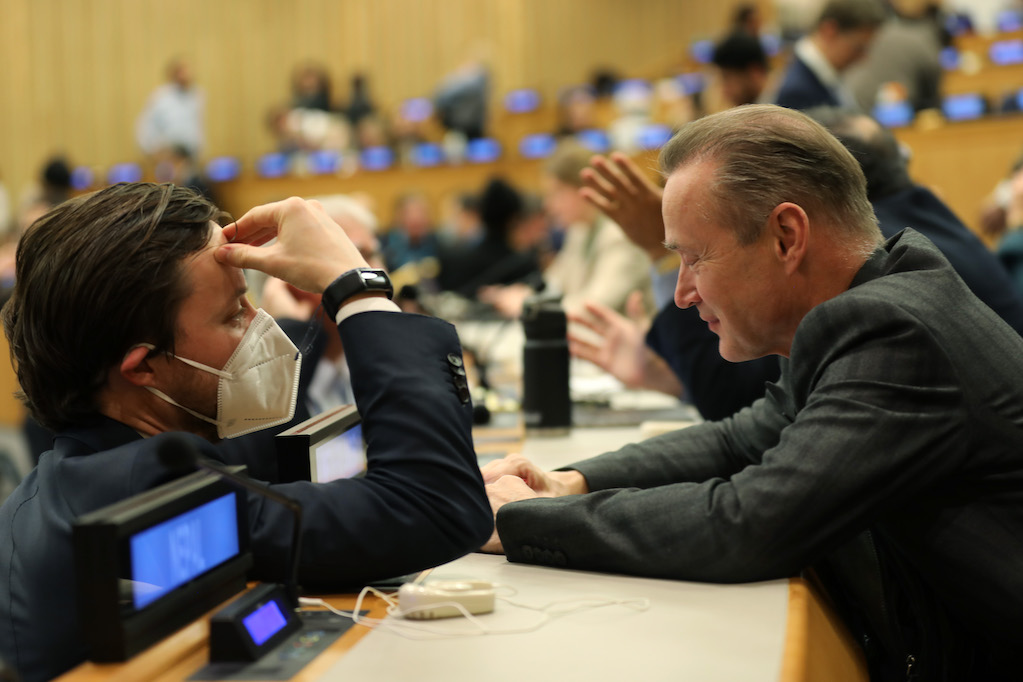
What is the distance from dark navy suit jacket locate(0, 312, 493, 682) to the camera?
1018 mm

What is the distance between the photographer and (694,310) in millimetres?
2102

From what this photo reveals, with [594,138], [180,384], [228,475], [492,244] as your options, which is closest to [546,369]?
[180,384]

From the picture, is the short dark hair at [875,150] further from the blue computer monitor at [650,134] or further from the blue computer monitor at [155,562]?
the blue computer monitor at [650,134]

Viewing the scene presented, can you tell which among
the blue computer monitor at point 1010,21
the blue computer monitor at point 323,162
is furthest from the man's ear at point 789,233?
the blue computer monitor at point 1010,21

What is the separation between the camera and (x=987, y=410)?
1.18m

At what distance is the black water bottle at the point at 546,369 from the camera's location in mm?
2268

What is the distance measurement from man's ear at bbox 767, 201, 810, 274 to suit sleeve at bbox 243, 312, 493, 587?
463 mm

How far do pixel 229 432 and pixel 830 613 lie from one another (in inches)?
31.7

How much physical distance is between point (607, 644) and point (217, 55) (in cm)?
1284

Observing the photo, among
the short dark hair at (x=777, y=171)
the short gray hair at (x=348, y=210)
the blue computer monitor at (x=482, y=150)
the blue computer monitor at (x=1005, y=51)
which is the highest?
the blue computer monitor at (x=1005, y=51)

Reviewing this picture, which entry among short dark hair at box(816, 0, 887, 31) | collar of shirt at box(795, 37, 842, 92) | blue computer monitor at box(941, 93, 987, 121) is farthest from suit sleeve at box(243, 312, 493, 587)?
blue computer monitor at box(941, 93, 987, 121)

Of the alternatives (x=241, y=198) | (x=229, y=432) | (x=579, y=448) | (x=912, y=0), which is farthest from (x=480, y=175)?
(x=229, y=432)

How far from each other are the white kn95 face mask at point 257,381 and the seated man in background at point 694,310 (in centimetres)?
93

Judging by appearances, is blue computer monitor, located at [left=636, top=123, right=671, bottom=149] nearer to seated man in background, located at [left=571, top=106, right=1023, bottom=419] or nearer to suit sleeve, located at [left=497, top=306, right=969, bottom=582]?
seated man in background, located at [left=571, top=106, right=1023, bottom=419]
